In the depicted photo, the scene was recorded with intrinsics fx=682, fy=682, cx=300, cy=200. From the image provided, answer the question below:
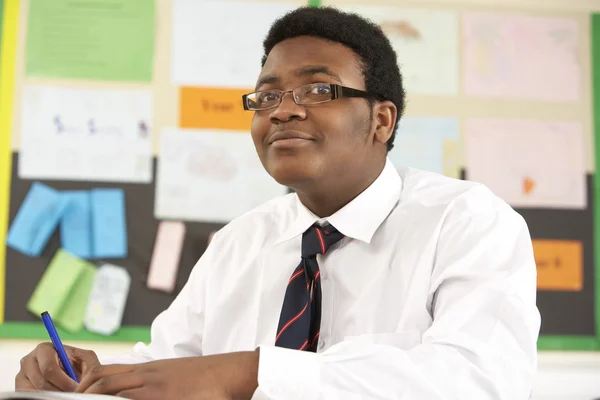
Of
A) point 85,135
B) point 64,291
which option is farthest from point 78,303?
point 85,135

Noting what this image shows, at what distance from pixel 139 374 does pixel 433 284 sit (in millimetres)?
523

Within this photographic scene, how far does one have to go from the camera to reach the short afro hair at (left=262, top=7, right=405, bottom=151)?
1261 millimetres

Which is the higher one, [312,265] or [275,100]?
[275,100]

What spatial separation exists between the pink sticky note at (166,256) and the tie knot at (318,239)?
80 cm

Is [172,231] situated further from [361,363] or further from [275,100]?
[361,363]

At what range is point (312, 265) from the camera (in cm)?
119

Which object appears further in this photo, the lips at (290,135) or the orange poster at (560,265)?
the orange poster at (560,265)

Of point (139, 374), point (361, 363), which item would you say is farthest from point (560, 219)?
point (139, 374)

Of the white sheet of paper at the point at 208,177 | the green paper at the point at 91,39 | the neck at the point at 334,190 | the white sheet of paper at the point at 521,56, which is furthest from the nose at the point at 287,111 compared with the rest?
the white sheet of paper at the point at 521,56

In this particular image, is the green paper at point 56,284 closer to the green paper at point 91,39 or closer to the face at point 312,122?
the green paper at point 91,39

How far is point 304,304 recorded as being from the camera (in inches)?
44.5

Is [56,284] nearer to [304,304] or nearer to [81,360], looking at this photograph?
[81,360]

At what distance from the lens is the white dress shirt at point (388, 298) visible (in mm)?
818

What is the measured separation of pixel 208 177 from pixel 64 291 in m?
0.52
